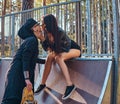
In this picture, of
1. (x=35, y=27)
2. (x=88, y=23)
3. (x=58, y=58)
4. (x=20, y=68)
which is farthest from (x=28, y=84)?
(x=88, y=23)

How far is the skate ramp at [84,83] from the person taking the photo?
5766 mm

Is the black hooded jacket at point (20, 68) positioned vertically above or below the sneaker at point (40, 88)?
above

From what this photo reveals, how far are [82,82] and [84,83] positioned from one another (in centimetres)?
6

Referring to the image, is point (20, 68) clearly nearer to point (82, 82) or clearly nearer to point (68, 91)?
point (68, 91)

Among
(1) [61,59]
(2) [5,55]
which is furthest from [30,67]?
(2) [5,55]

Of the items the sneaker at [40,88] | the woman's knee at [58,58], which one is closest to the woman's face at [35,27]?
the woman's knee at [58,58]

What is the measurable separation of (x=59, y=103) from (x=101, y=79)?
96 centimetres

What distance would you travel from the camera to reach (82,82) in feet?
20.3

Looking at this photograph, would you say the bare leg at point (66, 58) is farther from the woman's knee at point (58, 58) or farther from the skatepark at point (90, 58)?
the skatepark at point (90, 58)

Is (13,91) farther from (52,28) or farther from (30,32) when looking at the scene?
(52,28)

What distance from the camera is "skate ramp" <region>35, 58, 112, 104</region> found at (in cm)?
577

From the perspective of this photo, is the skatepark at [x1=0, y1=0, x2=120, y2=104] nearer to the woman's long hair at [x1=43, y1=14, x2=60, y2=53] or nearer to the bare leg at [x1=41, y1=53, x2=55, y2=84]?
the bare leg at [x1=41, y1=53, x2=55, y2=84]

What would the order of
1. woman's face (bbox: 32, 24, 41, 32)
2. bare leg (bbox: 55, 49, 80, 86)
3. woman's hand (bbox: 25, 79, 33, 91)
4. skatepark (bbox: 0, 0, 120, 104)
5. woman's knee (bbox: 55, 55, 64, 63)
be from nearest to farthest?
1. woman's hand (bbox: 25, 79, 33, 91)
2. woman's face (bbox: 32, 24, 41, 32)
3. skatepark (bbox: 0, 0, 120, 104)
4. bare leg (bbox: 55, 49, 80, 86)
5. woman's knee (bbox: 55, 55, 64, 63)

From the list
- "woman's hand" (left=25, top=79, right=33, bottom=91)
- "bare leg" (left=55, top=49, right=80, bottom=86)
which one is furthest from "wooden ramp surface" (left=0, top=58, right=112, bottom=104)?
"woman's hand" (left=25, top=79, right=33, bottom=91)
